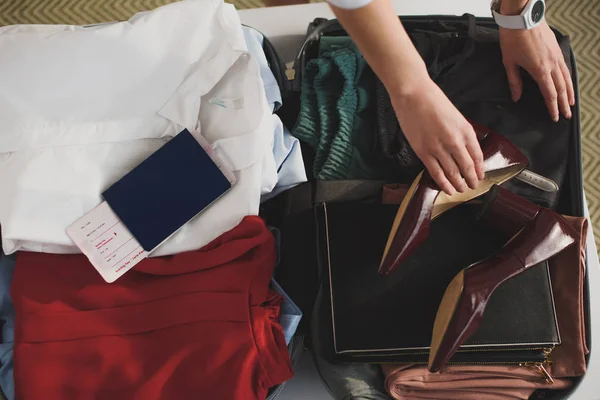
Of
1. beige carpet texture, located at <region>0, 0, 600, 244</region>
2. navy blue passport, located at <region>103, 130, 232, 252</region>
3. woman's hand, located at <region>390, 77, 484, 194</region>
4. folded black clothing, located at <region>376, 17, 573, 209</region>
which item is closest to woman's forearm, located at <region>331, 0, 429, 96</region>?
woman's hand, located at <region>390, 77, 484, 194</region>

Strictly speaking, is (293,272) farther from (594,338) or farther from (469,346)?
(594,338)

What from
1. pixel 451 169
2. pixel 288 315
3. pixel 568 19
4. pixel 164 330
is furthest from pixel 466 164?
pixel 568 19

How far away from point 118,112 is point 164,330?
270 mm

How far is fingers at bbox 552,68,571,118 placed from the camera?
0.64 metres

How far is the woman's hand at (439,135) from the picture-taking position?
1.74 feet

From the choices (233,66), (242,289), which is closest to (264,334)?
(242,289)

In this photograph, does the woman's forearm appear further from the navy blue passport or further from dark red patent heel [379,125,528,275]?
the navy blue passport

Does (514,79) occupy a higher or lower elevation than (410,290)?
higher

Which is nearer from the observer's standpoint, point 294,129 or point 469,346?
point 469,346

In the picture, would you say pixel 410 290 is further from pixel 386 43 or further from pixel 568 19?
pixel 568 19

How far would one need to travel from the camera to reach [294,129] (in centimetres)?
69

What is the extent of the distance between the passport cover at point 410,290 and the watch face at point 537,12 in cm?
24

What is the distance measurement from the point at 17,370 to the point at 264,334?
287mm

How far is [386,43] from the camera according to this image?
50cm
